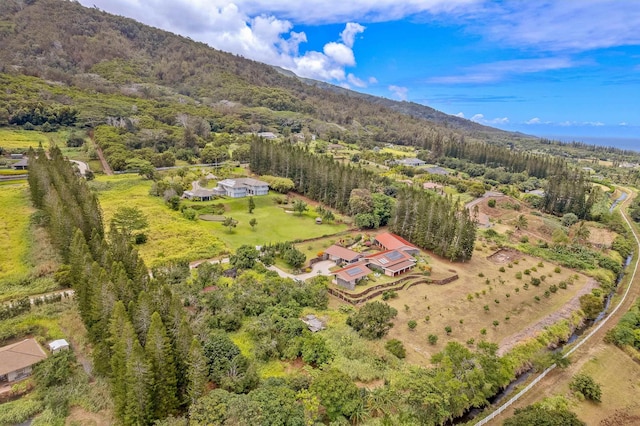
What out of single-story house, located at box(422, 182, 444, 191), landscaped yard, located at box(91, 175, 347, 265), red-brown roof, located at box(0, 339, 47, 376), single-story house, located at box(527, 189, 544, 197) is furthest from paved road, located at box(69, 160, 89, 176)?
single-story house, located at box(527, 189, 544, 197)

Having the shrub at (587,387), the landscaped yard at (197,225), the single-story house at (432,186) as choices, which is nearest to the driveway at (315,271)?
the landscaped yard at (197,225)

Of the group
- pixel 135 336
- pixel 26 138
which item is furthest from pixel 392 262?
pixel 26 138

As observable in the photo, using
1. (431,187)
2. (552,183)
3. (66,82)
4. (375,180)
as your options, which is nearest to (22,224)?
(375,180)

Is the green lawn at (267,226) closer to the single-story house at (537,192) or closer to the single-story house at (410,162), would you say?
the single-story house at (410,162)

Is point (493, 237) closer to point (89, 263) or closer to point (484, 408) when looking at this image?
point (484, 408)

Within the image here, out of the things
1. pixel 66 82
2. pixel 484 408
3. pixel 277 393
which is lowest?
pixel 484 408

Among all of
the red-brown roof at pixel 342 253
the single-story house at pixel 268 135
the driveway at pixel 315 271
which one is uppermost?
the single-story house at pixel 268 135
